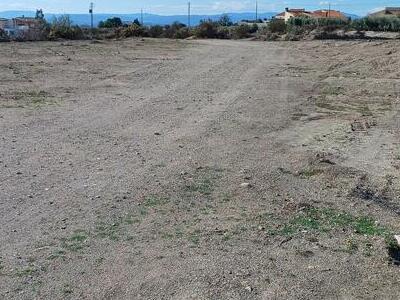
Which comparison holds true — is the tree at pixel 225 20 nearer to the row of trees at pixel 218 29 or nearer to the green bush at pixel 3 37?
the row of trees at pixel 218 29

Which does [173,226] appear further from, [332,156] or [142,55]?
[142,55]

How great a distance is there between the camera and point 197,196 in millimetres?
6809

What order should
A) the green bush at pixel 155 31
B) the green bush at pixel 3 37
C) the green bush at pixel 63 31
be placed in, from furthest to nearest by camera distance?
1. the green bush at pixel 155 31
2. the green bush at pixel 63 31
3. the green bush at pixel 3 37

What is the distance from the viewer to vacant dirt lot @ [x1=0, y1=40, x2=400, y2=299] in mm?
4770

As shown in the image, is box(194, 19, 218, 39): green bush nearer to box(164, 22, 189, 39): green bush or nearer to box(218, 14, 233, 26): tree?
box(164, 22, 189, 39): green bush

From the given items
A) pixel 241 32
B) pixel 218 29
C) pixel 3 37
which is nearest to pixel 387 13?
pixel 241 32

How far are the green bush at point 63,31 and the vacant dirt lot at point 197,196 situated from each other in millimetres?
27129

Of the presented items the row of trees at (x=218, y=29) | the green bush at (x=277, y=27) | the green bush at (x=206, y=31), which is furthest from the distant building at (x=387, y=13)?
the green bush at (x=206, y=31)

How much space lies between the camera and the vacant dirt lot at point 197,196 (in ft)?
15.6

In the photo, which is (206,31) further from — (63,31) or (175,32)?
(63,31)

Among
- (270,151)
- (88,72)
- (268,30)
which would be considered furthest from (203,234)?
(268,30)

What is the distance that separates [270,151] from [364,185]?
204cm

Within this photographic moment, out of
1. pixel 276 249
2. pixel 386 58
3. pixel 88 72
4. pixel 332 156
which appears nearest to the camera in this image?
pixel 276 249

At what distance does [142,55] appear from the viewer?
28.1 metres
